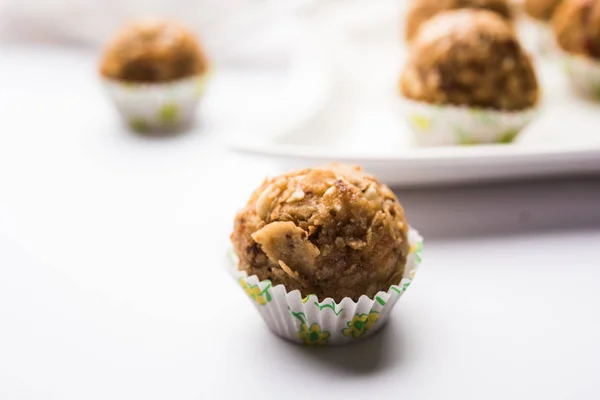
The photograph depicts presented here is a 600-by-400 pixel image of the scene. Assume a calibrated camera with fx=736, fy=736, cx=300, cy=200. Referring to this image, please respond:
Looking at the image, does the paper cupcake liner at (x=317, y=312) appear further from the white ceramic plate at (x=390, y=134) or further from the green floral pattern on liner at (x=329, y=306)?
the white ceramic plate at (x=390, y=134)

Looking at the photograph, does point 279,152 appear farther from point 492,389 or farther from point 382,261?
point 492,389

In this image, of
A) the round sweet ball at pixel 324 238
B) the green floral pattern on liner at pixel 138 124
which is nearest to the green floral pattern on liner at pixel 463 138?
the round sweet ball at pixel 324 238

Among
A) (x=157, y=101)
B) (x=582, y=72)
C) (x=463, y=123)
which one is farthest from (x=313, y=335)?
(x=582, y=72)

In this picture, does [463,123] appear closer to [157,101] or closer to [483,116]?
[483,116]

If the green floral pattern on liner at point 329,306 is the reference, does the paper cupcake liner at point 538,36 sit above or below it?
below

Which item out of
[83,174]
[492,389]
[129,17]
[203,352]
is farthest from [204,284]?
[129,17]
